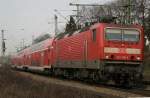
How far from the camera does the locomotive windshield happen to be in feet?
72.7

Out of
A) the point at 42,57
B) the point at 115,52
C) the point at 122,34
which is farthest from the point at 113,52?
the point at 42,57

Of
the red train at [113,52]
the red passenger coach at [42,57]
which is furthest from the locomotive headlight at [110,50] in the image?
the red passenger coach at [42,57]

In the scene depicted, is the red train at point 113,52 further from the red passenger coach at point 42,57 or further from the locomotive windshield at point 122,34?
the red passenger coach at point 42,57

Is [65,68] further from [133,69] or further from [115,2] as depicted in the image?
[115,2]

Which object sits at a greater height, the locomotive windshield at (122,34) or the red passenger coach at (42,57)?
the locomotive windshield at (122,34)

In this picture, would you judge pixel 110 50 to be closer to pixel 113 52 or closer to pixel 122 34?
pixel 113 52

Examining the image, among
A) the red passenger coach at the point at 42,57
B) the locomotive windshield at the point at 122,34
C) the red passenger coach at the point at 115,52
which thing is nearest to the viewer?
the red passenger coach at the point at 115,52

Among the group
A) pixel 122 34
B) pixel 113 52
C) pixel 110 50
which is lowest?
pixel 113 52

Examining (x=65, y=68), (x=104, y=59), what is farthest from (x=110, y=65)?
(x=65, y=68)

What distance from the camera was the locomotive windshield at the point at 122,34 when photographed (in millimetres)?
22172

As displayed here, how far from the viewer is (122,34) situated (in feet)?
73.4

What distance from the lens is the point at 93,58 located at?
22828 mm

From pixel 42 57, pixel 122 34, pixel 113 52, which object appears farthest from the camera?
pixel 42 57

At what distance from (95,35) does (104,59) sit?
1.64 m
